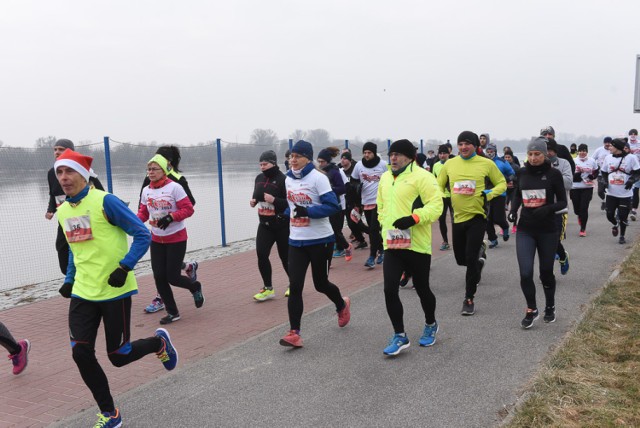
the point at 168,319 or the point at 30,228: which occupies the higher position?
the point at 30,228

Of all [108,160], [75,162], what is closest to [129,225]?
[75,162]

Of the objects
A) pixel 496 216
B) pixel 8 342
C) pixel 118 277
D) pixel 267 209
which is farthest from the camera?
pixel 496 216

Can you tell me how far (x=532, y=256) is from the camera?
227 inches

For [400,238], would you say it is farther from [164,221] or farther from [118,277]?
[164,221]

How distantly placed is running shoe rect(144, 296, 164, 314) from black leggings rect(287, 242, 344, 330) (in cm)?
238

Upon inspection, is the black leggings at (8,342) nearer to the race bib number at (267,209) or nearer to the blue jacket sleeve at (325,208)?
the blue jacket sleeve at (325,208)

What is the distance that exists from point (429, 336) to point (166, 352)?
2.42 m

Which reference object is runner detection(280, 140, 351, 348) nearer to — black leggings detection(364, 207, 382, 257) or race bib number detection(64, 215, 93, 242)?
race bib number detection(64, 215, 93, 242)

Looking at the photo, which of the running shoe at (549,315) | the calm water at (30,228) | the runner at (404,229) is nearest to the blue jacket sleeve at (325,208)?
the runner at (404,229)

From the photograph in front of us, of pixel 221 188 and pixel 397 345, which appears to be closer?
pixel 397 345

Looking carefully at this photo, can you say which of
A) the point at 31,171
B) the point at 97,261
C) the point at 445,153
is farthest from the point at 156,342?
the point at 445,153

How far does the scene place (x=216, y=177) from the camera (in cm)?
1220

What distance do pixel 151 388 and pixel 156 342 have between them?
1.56ft

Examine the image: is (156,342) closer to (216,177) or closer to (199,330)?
(199,330)
